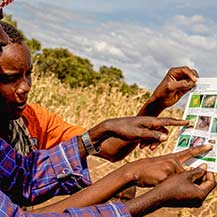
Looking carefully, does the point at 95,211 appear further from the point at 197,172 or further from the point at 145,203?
the point at 197,172

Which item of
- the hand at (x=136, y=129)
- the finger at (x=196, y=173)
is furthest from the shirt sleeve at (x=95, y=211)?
the hand at (x=136, y=129)

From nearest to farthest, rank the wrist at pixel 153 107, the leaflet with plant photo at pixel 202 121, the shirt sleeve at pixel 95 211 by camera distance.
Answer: the shirt sleeve at pixel 95 211, the leaflet with plant photo at pixel 202 121, the wrist at pixel 153 107

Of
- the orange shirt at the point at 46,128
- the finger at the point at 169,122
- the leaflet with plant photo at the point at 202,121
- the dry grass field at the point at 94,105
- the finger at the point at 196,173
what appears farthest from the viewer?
the dry grass field at the point at 94,105

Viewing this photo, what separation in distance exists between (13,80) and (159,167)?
826 millimetres

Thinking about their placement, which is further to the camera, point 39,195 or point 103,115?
point 103,115

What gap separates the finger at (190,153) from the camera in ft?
6.08

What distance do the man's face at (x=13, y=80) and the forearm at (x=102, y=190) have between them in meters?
0.53

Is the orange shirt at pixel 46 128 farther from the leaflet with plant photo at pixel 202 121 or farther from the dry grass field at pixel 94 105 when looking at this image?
the dry grass field at pixel 94 105

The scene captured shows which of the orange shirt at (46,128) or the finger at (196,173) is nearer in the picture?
the finger at (196,173)

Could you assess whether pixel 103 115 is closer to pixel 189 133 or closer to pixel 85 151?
pixel 85 151

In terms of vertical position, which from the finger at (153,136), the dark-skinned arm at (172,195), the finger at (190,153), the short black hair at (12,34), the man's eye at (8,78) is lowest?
the dark-skinned arm at (172,195)

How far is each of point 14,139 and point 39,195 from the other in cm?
34

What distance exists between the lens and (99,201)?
1.98 metres

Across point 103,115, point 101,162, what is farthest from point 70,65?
point 101,162
